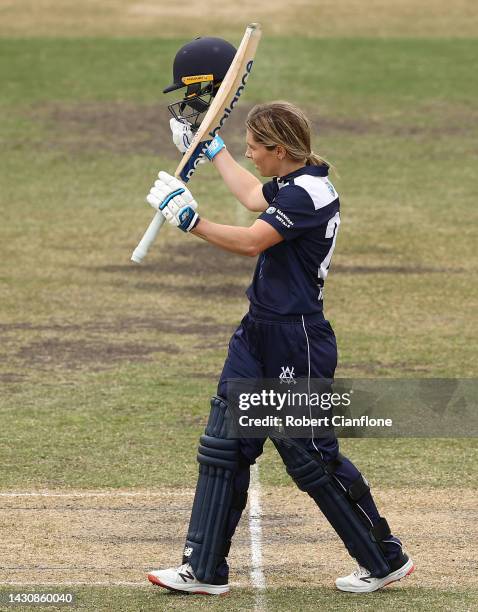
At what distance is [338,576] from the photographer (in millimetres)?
6887

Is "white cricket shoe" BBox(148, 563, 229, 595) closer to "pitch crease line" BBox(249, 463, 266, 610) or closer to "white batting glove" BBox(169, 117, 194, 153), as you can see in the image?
"pitch crease line" BBox(249, 463, 266, 610)

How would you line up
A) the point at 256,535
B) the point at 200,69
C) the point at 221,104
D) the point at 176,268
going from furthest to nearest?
the point at 176,268 → the point at 256,535 → the point at 200,69 → the point at 221,104

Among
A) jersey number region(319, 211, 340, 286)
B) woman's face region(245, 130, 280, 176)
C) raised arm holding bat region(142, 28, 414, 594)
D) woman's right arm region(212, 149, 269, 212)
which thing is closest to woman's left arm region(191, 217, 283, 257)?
raised arm holding bat region(142, 28, 414, 594)

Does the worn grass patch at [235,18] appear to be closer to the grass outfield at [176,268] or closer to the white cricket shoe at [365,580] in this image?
the grass outfield at [176,268]

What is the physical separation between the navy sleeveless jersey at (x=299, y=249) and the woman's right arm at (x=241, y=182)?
37 cm

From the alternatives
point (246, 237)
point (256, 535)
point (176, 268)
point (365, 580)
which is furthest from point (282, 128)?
point (176, 268)

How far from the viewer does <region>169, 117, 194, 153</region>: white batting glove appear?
7.26 meters

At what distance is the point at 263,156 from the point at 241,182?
469 millimetres

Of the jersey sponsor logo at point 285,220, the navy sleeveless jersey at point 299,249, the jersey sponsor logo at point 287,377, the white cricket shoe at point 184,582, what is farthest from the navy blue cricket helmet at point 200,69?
the white cricket shoe at point 184,582

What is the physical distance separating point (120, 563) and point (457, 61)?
70.7 feet

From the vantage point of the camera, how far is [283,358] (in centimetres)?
654

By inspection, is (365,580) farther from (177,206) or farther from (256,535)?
(177,206)

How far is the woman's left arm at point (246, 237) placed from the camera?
6.38m

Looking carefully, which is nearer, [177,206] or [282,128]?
[177,206]
